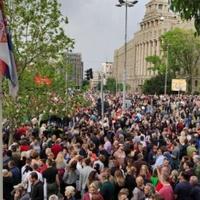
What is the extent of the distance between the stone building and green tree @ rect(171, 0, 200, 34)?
434 feet

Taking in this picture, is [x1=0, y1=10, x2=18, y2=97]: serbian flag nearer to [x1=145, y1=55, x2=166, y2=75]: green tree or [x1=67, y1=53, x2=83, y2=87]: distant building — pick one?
[x1=67, y1=53, x2=83, y2=87]: distant building

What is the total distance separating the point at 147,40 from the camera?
154750 mm

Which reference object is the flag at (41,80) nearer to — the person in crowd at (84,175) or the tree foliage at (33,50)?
the tree foliage at (33,50)

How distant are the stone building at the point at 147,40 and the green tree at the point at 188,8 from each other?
132m

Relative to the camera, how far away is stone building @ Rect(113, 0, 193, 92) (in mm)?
145375

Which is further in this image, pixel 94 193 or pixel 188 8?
pixel 94 193

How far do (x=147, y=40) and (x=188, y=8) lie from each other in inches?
5848

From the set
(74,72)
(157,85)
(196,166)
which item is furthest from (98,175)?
(157,85)

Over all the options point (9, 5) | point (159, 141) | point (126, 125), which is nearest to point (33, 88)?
point (9, 5)

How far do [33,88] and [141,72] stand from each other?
141m

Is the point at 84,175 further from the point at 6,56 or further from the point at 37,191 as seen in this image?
the point at 6,56

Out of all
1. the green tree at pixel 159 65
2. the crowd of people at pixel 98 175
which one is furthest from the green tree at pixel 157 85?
the crowd of people at pixel 98 175

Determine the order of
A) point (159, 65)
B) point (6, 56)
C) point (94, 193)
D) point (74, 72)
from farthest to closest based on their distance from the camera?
1. point (159, 65)
2. point (74, 72)
3. point (94, 193)
4. point (6, 56)

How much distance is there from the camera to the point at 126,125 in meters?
31.3
